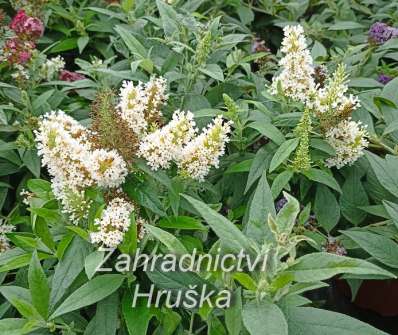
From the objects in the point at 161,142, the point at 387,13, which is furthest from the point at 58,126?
the point at 387,13

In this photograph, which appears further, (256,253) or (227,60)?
(227,60)

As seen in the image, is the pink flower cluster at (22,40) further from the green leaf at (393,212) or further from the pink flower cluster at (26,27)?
the green leaf at (393,212)

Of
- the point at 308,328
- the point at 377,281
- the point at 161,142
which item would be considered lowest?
the point at 377,281

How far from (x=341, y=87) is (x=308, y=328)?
59 cm

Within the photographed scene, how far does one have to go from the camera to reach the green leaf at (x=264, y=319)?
2.98ft

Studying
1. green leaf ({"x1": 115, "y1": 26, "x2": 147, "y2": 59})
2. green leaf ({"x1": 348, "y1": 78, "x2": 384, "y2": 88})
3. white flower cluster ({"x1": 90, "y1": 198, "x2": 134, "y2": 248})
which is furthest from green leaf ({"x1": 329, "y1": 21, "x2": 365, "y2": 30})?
white flower cluster ({"x1": 90, "y1": 198, "x2": 134, "y2": 248})

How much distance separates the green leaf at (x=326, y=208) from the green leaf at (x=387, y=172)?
144mm

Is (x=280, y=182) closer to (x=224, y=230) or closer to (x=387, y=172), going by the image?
(x=387, y=172)

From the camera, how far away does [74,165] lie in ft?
3.76

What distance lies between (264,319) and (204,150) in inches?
14.8

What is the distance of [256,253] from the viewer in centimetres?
104

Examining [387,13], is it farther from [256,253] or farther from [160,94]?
[256,253]

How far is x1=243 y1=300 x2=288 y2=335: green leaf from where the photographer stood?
910 millimetres

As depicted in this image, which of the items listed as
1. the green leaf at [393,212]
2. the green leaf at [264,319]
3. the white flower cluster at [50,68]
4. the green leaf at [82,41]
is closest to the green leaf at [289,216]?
the green leaf at [264,319]
